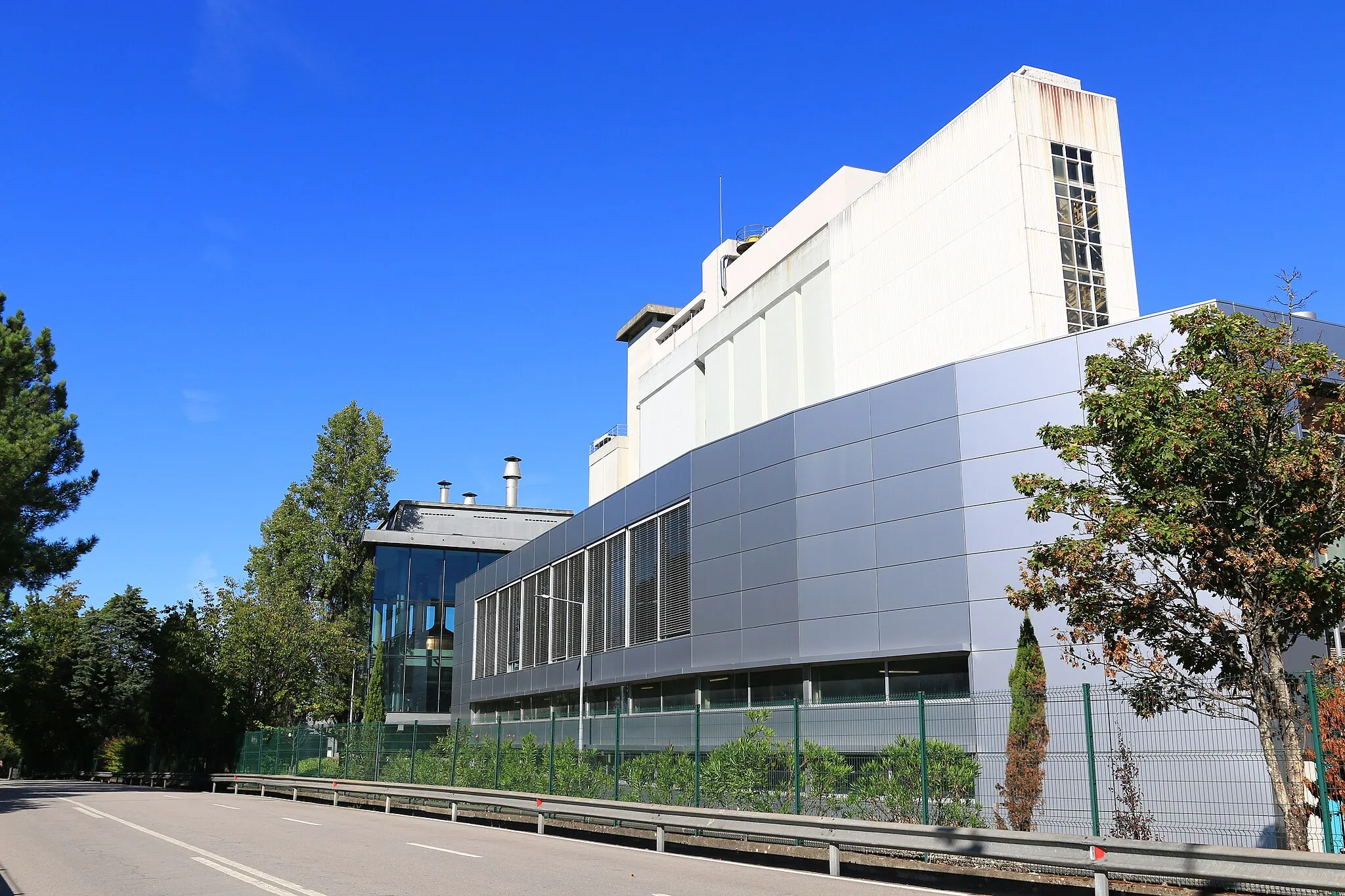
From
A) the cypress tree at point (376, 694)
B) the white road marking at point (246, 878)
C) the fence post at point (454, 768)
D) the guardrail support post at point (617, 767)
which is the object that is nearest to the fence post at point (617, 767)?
the guardrail support post at point (617, 767)

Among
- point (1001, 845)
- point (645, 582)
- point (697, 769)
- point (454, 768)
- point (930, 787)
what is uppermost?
point (645, 582)

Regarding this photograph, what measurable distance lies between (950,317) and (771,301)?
9.23 m

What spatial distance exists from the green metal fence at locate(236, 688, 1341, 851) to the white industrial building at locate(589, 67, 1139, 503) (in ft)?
41.3

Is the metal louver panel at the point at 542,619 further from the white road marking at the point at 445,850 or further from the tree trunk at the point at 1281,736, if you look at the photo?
the tree trunk at the point at 1281,736

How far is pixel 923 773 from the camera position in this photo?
17016 mm

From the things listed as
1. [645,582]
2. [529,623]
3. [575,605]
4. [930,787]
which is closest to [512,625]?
[529,623]

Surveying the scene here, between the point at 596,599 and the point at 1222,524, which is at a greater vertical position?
the point at 596,599

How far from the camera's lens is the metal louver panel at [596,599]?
40344 mm

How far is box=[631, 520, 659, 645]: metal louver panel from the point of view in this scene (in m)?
36.2

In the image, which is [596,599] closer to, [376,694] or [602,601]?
[602,601]

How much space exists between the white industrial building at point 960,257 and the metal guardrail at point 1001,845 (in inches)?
651

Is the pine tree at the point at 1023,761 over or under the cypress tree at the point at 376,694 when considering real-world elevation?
under

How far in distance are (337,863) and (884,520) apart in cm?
1527

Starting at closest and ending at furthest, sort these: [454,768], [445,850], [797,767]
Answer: [445,850]
[797,767]
[454,768]
